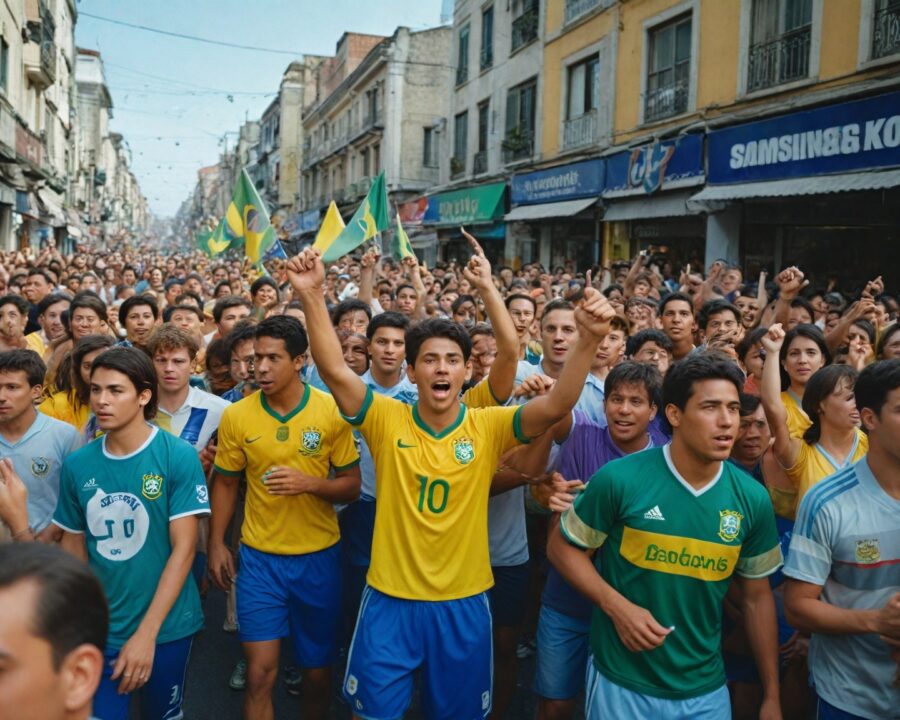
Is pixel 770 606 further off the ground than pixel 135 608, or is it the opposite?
pixel 770 606

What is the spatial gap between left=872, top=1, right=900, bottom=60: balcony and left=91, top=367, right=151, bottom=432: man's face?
10633 mm

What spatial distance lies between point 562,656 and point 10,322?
4.79 m

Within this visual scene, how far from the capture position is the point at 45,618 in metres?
1.48

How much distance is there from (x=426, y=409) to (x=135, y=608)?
139cm

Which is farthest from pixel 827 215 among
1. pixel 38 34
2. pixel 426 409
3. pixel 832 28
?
pixel 38 34

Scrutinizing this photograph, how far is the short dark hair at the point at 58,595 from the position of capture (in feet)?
4.86

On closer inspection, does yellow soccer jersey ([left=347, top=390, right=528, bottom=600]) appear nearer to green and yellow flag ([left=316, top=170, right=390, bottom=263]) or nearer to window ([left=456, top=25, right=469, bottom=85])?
green and yellow flag ([left=316, top=170, right=390, bottom=263])

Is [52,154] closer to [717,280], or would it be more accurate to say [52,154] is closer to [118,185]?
[717,280]

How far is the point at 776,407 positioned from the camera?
148 inches

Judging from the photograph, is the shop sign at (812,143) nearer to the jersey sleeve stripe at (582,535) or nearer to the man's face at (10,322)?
the jersey sleeve stripe at (582,535)

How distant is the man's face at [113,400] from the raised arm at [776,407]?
111 inches

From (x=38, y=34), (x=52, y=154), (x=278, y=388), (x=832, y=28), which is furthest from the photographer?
(x=52, y=154)

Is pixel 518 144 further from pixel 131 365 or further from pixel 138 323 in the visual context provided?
pixel 131 365

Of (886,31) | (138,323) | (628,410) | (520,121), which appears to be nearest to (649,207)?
(886,31)
